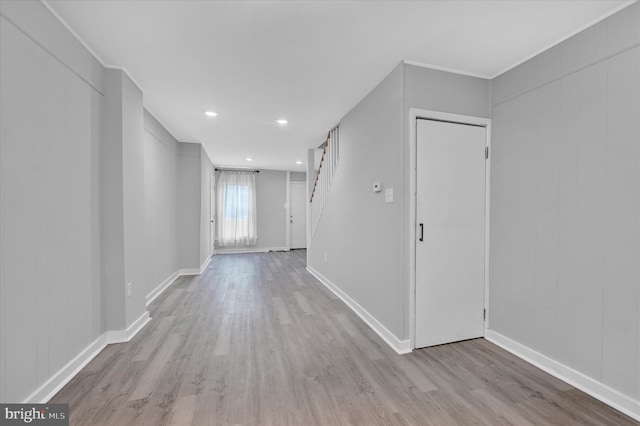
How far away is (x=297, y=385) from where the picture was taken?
181cm

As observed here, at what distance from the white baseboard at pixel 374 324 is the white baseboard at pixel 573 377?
2.91 ft

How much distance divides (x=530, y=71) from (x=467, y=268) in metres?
1.76

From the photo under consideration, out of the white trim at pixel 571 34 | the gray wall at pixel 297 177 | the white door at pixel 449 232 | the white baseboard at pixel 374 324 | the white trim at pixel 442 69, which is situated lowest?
the white baseboard at pixel 374 324

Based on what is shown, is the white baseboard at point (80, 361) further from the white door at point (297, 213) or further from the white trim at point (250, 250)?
the white door at point (297, 213)

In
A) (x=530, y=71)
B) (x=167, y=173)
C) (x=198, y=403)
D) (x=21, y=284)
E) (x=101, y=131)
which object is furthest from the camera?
(x=167, y=173)

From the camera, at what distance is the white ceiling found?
1669 mm

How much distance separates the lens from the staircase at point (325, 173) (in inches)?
158

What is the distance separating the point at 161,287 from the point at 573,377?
15.5 feet

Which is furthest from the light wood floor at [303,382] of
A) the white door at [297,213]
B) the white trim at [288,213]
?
the white door at [297,213]

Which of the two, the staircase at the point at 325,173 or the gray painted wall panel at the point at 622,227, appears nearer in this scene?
the gray painted wall panel at the point at 622,227

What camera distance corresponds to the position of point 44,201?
1.67m

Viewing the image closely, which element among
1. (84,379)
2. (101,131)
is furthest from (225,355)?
(101,131)

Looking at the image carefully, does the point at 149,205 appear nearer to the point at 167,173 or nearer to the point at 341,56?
the point at 167,173

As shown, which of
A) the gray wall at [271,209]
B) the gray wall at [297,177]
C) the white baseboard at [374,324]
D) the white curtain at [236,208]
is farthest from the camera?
the gray wall at [297,177]
